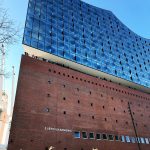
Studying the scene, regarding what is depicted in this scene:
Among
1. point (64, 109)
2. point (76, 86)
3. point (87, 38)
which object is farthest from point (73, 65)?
point (64, 109)

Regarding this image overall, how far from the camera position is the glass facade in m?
26.5

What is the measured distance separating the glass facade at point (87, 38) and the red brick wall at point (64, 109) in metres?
3.67

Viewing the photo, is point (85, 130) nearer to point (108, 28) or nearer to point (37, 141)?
point (37, 141)

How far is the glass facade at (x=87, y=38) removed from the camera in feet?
86.9

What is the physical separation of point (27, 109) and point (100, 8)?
111 feet

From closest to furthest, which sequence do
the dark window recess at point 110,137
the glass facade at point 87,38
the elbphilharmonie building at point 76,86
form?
the elbphilharmonie building at point 76,86 → the dark window recess at point 110,137 → the glass facade at point 87,38

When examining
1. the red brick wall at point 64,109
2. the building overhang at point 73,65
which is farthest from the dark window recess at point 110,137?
the building overhang at point 73,65

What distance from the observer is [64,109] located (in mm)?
21828

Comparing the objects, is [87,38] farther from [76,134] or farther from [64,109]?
[76,134]

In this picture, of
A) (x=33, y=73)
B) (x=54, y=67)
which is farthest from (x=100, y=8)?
(x=33, y=73)

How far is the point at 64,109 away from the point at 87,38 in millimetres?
15997

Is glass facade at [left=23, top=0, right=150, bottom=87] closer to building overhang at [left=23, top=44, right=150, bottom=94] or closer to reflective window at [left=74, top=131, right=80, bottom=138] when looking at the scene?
building overhang at [left=23, top=44, right=150, bottom=94]

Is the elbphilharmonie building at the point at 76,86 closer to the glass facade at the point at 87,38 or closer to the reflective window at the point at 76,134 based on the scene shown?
the reflective window at the point at 76,134

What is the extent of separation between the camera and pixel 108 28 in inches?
1609
